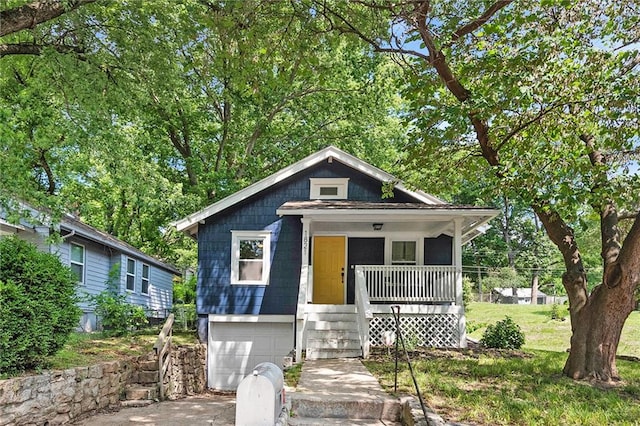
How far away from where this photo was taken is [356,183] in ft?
43.2

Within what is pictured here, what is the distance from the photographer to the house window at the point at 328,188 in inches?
518

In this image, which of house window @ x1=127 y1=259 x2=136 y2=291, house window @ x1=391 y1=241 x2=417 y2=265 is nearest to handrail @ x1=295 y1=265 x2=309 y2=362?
house window @ x1=391 y1=241 x2=417 y2=265

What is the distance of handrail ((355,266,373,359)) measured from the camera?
950 cm

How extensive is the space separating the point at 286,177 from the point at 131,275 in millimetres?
8483

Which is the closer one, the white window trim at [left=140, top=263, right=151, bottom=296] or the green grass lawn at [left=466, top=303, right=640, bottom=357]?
the green grass lawn at [left=466, top=303, right=640, bottom=357]

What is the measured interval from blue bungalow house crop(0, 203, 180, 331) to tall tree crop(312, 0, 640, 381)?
8267mm

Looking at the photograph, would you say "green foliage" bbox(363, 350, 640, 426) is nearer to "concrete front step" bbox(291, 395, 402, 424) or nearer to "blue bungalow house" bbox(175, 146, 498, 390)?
"concrete front step" bbox(291, 395, 402, 424)

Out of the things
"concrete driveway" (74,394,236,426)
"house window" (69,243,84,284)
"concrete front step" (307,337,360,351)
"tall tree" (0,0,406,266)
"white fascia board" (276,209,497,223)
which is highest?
"tall tree" (0,0,406,266)

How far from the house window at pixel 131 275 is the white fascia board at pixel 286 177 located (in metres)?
5.75

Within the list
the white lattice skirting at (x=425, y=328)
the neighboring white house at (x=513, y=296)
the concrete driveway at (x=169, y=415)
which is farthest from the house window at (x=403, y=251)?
the neighboring white house at (x=513, y=296)

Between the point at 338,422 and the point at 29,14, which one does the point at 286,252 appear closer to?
the point at 338,422

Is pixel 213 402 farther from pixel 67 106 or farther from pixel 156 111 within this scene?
pixel 156 111

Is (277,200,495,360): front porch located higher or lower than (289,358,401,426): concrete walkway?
higher

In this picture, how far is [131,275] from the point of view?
58.2 ft
